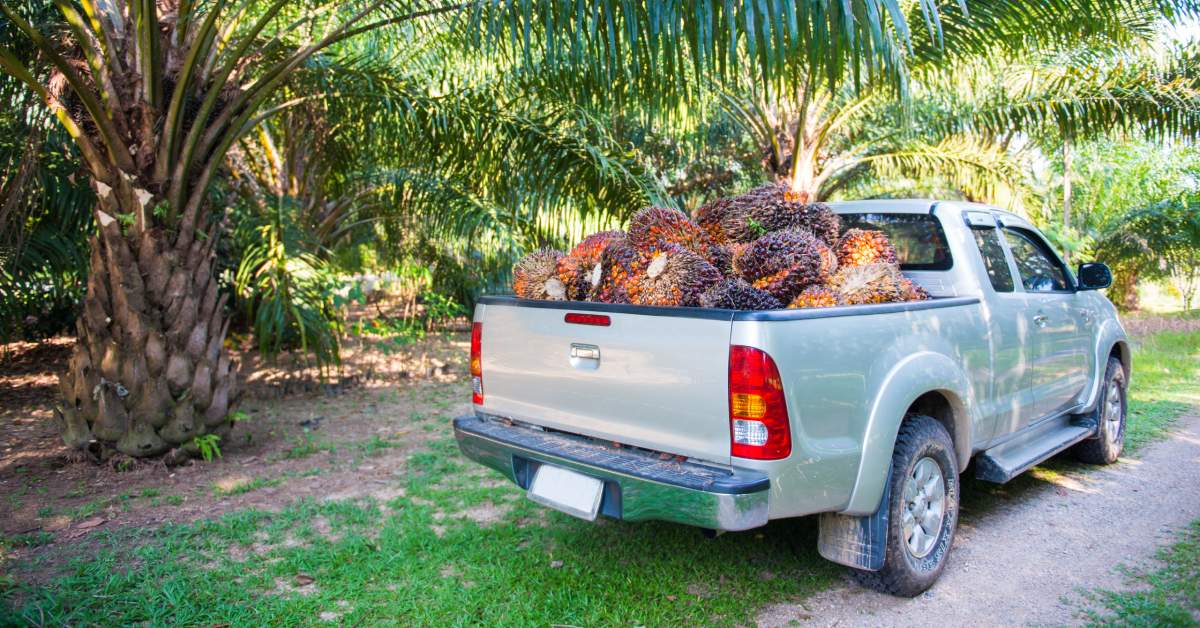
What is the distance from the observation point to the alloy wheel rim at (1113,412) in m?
5.25

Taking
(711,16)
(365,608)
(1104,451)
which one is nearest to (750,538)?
(365,608)

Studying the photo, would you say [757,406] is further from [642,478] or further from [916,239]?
[916,239]

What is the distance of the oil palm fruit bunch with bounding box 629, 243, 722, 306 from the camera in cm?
338

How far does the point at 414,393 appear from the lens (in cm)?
796

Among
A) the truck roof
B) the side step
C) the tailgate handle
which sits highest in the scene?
the truck roof

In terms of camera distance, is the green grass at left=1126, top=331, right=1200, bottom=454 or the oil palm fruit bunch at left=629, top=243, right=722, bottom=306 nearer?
the oil palm fruit bunch at left=629, top=243, right=722, bottom=306

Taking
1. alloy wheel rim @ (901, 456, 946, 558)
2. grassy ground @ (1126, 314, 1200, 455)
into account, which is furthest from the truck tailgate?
grassy ground @ (1126, 314, 1200, 455)

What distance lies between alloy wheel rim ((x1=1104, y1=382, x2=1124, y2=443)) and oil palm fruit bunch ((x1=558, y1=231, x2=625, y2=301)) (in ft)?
11.9

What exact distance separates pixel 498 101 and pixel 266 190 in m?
3.35

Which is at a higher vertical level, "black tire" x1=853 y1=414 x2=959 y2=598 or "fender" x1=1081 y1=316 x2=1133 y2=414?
"fender" x1=1081 y1=316 x2=1133 y2=414

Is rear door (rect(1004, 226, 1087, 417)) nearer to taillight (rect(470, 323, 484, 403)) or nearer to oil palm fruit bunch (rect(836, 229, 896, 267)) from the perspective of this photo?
oil palm fruit bunch (rect(836, 229, 896, 267))

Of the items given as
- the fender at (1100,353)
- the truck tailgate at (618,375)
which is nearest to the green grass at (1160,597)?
the fender at (1100,353)

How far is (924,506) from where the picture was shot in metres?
3.47

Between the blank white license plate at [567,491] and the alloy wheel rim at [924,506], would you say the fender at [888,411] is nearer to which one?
the alloy wheel rim at [924,506]
